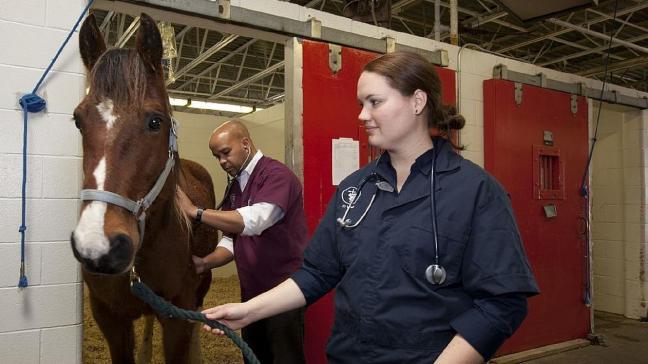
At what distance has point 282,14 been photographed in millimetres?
2408

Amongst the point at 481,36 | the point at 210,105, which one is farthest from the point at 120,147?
the point at 210,105

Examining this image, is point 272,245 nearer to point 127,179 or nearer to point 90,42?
point 127,179

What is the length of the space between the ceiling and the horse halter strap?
187cm

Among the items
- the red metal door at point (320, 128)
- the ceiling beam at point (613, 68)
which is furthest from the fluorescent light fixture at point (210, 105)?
the red metal door at point (320, 128)

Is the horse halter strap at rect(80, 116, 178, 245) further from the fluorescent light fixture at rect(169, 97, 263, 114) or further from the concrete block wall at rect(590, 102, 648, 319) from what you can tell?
the fluorescent light fixture at rect(169, 97, 263, 114)

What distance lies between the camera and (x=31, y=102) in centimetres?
176

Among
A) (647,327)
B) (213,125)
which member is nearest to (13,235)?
(213,125)

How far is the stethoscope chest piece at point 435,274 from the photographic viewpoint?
0.98 m

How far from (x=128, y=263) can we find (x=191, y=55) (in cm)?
619

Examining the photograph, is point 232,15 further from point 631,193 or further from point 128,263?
point 631,193

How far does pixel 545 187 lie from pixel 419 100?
106 inches

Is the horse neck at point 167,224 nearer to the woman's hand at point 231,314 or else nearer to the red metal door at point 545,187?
the woman's hand at point 231,314

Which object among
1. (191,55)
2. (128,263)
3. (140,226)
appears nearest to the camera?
(128,263)

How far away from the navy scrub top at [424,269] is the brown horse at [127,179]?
1.84 ft
